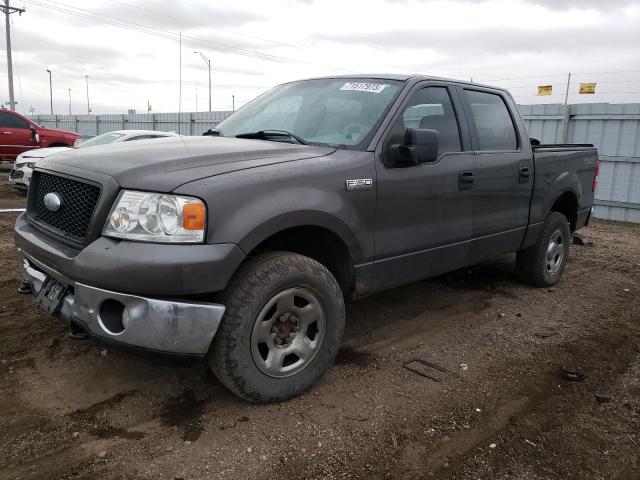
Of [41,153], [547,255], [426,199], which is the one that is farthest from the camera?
[41,153]

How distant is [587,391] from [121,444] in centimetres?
278

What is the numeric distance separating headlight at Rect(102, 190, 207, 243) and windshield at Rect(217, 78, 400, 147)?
4.13ft

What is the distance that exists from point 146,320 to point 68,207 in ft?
2.92

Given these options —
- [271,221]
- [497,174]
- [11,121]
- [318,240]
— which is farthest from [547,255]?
[11,121]

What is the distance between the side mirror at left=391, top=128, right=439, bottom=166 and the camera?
3322mm

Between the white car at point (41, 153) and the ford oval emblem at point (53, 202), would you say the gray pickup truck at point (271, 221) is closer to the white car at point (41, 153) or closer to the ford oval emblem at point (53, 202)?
the ford oval emblem at point (53, 202)

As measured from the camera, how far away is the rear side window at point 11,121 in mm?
13672

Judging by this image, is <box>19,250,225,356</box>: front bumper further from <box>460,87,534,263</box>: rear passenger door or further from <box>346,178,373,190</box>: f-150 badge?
<box>460,87,534,263</box>: rear passenger door

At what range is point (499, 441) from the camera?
2.73m

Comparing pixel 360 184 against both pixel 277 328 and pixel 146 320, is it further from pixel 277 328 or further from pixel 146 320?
pixel 146 320

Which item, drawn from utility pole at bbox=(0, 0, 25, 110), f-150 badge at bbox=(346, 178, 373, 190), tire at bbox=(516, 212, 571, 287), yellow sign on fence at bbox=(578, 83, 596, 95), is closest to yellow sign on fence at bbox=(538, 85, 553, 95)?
yellow sign on fence at bbox=(578, 83, 596, 95)

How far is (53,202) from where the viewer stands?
291 cm

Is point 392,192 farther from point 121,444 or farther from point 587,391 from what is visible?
point 121,444

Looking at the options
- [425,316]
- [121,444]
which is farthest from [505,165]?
[121,444]
